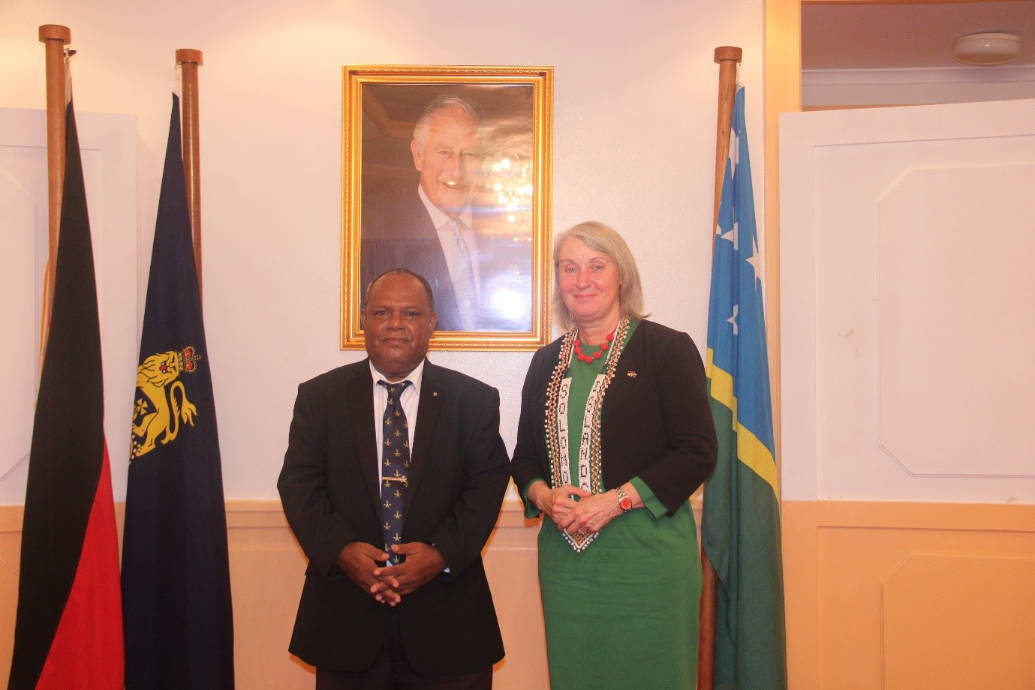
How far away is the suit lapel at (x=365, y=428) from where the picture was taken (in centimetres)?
219

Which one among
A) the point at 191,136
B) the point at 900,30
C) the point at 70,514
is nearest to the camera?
the point at 70,514

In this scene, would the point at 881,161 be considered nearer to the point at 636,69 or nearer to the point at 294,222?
the point at 636,69

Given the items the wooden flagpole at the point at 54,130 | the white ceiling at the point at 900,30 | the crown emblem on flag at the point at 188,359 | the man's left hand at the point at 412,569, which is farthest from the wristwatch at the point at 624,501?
the white ceiling at the point at 900,30

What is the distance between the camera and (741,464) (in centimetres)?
275

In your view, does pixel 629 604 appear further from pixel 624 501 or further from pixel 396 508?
pixel 396 508

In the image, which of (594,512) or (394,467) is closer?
(594,512)

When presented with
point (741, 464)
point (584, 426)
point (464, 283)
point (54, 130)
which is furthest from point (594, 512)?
point (54, 130)

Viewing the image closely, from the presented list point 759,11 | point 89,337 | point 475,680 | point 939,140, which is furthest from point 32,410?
point 939,140

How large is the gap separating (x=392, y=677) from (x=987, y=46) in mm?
3985

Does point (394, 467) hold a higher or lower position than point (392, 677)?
higher

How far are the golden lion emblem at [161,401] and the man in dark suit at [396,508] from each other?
663 millimetres

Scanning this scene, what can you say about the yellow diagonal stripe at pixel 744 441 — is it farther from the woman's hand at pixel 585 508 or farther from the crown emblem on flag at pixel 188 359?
the crown emblem on flag at pixel 188 359

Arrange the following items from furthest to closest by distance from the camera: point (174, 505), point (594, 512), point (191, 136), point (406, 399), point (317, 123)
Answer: point (317, 123) → point (191, 136) → point (174, 505) → point (406, 399) → point (594, 512)

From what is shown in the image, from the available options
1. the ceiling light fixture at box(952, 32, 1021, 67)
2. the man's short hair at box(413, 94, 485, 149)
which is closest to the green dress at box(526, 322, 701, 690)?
the man's short hair at box(413, 94, 485, 149)
